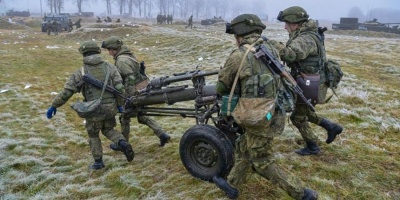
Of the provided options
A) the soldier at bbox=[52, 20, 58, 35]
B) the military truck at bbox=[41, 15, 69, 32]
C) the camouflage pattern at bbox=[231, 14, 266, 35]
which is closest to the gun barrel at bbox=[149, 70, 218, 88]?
the camouflage pattern at bbox=[231, 14, 266, 35]

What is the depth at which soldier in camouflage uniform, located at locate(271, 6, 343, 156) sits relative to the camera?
16.8ft

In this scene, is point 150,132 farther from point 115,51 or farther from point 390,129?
point 390,129

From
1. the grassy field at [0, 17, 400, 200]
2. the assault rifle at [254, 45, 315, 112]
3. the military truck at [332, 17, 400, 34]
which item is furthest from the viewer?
the military truck at [332, 17, 400, 34]

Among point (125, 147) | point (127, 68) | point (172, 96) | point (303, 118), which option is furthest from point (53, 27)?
point (303, 118)

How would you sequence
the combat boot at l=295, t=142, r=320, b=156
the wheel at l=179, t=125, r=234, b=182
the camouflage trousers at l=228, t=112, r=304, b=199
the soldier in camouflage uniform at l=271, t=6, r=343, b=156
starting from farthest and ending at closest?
the combat boot at l=295, t=142, r=320, b=156 → the soldier in camouflage uniform at l=271, t=6, r=343, b=156 → the wheel at l=179, t=125, r=234, b=182 → the camouflage trousers at l=228, t=112, r=304, b=199

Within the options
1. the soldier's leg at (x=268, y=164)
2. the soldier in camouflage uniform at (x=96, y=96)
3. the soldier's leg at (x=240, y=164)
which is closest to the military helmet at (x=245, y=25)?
the soldier's leg at (x=268, y=164)

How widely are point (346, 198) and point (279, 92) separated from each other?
6.12 ft

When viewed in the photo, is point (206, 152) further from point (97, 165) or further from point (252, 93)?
point (97, 165)

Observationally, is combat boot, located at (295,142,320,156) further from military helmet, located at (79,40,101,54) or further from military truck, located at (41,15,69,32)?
military truck, located at (41,15,69,32)

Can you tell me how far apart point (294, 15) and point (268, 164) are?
2.62 metres

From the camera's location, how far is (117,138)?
230 inches

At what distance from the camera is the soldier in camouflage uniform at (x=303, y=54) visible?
16.8 ft

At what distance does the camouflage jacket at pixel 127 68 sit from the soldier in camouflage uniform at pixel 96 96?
A: 395 millimetres

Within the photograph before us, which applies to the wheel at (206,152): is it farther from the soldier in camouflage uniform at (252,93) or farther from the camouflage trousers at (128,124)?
the camouflage trousers at (128,124)
